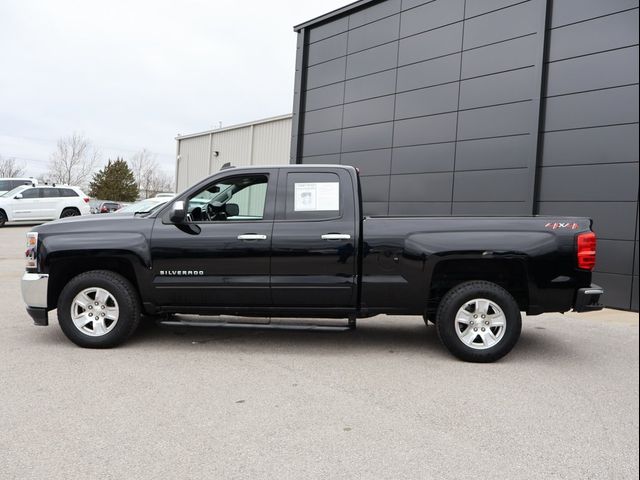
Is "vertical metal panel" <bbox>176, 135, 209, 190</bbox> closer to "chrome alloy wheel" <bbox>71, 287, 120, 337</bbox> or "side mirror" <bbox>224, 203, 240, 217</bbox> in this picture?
"side mirror" <bbox>224, 203, 240, 217</bbox>

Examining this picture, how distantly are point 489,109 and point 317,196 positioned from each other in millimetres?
6963

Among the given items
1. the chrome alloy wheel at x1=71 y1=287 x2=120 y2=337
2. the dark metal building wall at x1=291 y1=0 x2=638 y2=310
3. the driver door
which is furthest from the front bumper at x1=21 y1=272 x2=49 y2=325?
the dark metal building wall at x1=291 y1=0 x2=638 y2=310

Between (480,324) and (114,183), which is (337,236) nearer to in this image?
(480,324)

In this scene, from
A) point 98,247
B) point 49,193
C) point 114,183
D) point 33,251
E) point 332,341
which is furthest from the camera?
point 114,183

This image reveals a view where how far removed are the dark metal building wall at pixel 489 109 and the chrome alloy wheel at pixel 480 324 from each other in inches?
160

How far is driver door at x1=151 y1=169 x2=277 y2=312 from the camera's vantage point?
514cm

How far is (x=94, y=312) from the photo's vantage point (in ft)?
17.1

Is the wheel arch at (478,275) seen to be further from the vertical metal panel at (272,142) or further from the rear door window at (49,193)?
the rear door window at (49,193)

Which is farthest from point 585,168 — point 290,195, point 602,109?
point 290,195

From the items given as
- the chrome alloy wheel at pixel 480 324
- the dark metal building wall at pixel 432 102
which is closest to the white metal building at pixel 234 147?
the dark metal building wall at pixel 432 102

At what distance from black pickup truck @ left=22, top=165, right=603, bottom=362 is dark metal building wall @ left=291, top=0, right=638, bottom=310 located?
11.7 ft

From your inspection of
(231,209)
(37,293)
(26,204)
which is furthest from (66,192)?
(231,209)

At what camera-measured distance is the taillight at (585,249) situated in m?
4.85

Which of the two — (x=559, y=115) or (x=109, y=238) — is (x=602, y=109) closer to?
(x=559, y=115)
